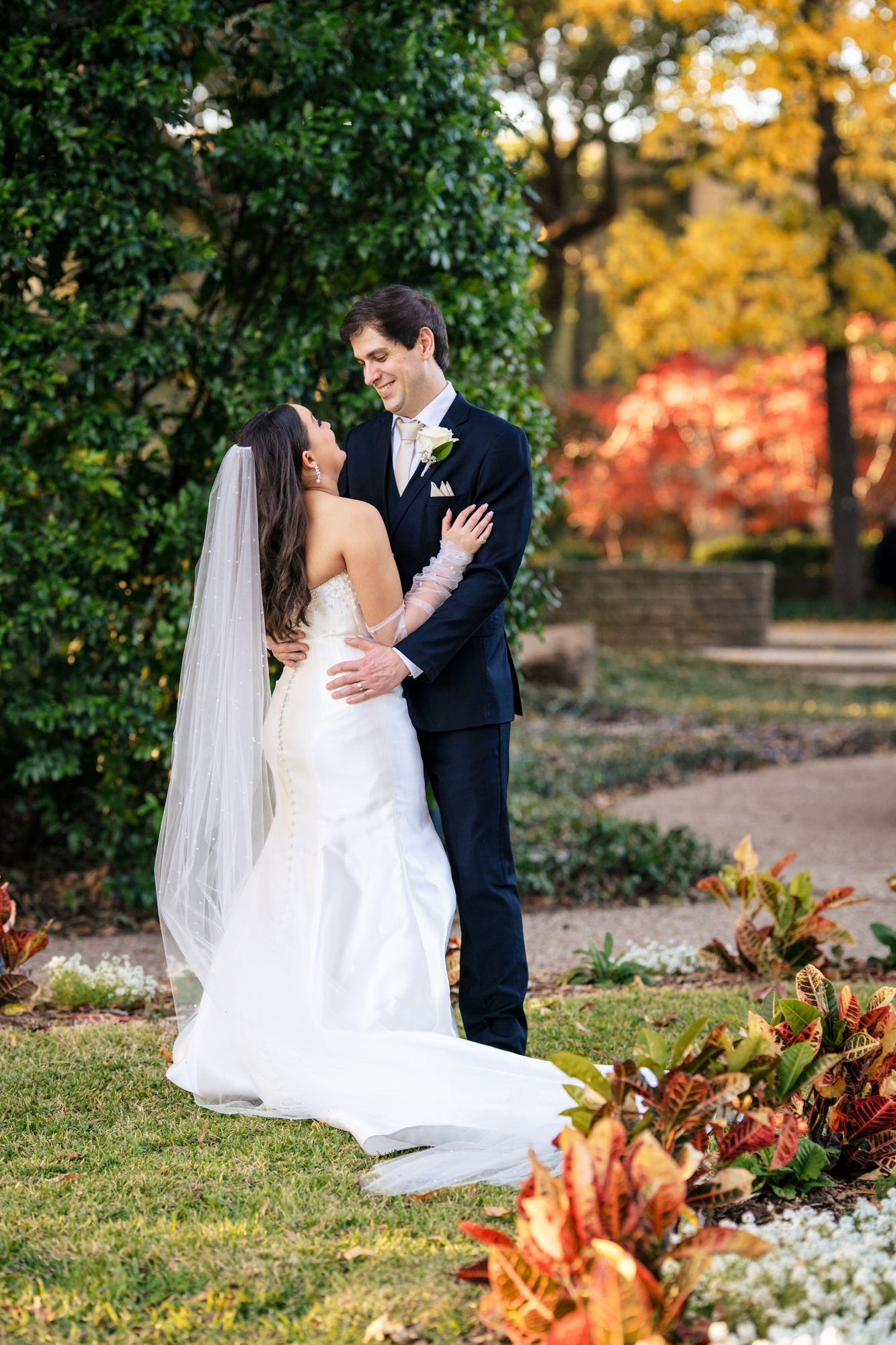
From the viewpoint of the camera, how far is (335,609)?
11.2 ft

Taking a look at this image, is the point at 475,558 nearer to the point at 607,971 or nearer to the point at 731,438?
the point at 607,971

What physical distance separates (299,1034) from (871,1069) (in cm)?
141

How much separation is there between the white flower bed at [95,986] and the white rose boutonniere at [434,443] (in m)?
2.12

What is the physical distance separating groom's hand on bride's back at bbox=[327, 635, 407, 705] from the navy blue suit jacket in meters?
0.04

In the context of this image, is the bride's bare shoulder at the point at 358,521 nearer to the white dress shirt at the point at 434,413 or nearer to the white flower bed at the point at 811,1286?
the white dress shirt at the point at 434,413

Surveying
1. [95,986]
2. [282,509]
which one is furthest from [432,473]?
[95,986]

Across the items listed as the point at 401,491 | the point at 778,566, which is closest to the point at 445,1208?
the point at 401,491

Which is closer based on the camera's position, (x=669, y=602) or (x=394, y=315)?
(x=394, y=315)

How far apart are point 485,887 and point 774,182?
1461 centimetres

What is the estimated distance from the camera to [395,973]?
3281mm

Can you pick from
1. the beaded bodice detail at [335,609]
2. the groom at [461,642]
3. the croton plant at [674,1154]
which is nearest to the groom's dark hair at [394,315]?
the groom at [461,642]

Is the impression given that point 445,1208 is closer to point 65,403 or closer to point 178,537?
point 178,537

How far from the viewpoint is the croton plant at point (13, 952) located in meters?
4.02

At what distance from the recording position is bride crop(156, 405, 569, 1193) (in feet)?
10.5
